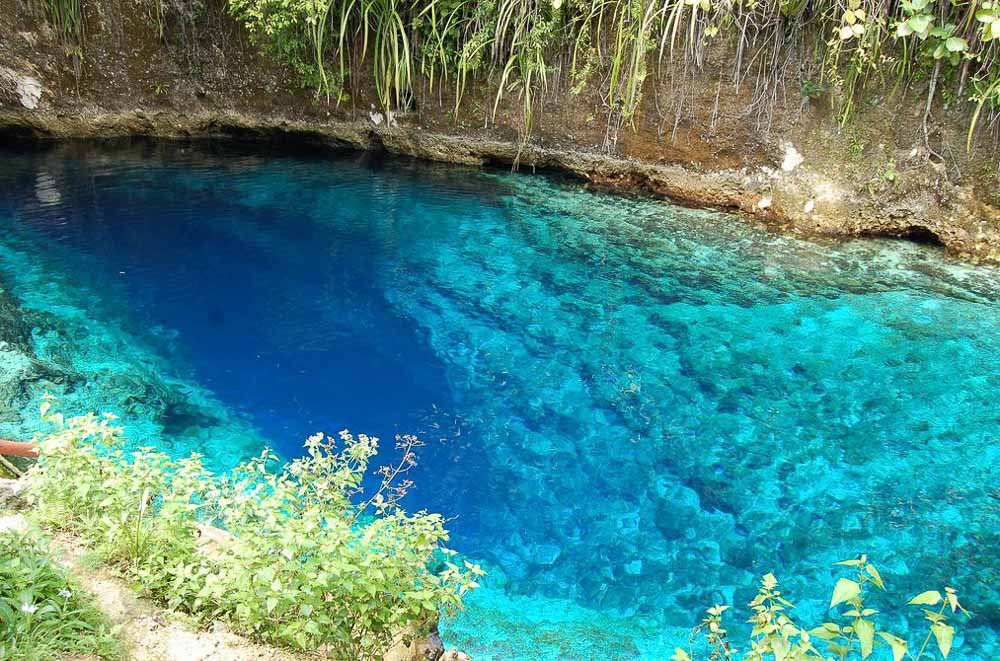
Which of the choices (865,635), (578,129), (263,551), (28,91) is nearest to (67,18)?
(28,91)

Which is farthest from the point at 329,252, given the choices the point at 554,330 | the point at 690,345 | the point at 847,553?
the point at 847,553

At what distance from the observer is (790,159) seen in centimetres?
594

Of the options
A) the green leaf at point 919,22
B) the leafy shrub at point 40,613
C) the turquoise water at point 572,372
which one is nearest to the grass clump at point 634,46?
the green leaf at point 919,22

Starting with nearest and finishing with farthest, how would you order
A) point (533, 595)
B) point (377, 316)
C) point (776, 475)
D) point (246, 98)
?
point (533, 595) → point (776, 475) → point (377, 316) → point (246, 98)

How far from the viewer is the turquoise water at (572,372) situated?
9.93ft

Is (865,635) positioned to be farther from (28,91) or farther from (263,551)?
(28,91)

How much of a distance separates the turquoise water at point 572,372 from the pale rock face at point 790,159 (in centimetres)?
62

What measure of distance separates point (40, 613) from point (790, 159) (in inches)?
226

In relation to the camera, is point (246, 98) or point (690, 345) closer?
point (690, 345)

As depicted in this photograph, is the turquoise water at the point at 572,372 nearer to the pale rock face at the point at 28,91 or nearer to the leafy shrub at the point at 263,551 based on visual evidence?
the leafy shrub at the point at 263,551

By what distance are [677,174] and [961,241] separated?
220 cm

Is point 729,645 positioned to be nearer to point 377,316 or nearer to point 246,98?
→ point 377,316

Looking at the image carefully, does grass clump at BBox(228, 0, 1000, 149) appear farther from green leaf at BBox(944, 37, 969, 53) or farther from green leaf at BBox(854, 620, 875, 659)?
green leaf at BBox(854, 620, 875, 659)

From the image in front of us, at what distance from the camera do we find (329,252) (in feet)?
18.5
